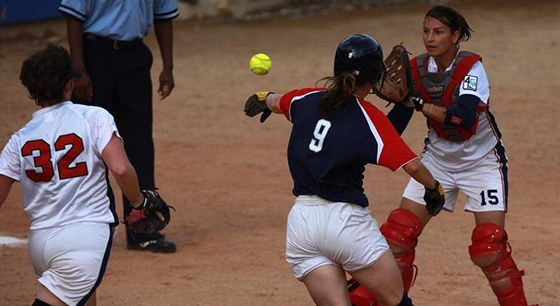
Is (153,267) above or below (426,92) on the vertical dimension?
below

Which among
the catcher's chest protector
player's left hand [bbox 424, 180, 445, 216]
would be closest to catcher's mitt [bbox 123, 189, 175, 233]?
player's left hand [bbox 424, 180, 445, 216]

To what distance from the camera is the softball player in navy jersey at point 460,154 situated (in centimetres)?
685

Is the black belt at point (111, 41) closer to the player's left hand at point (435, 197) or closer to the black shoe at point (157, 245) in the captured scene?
the black shoe at point (157, 245)

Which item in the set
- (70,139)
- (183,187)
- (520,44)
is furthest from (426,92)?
(520,44)

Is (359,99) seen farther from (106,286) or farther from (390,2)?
(390,2)

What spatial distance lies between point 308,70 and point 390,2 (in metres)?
4.10

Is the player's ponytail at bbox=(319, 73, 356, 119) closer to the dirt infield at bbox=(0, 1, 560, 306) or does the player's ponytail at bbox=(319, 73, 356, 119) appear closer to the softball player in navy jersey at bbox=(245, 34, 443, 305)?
the softball player in navy jersey at bbox=(245, 34, 443, 305)

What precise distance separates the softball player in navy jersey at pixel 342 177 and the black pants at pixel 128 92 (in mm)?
3031

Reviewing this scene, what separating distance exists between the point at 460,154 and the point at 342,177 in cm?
159

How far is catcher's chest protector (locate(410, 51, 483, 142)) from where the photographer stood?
695 cm

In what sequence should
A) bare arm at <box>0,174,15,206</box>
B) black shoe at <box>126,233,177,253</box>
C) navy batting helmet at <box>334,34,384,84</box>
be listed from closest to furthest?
bare arm at <box>0,174,15,206</box> < navy batting helmet at <box>334,34,384,84</box> < black shoe at <box>126,233,177,253</box>

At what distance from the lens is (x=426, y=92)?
7.06m

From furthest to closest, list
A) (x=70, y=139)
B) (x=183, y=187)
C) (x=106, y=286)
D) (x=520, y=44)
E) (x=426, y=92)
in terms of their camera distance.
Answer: (x=520, y=44) → (x=183, y=187) → (x=106, y=286) → (x=426, y=92) → (x=70, y=139)

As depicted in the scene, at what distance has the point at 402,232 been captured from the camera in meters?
6.95
